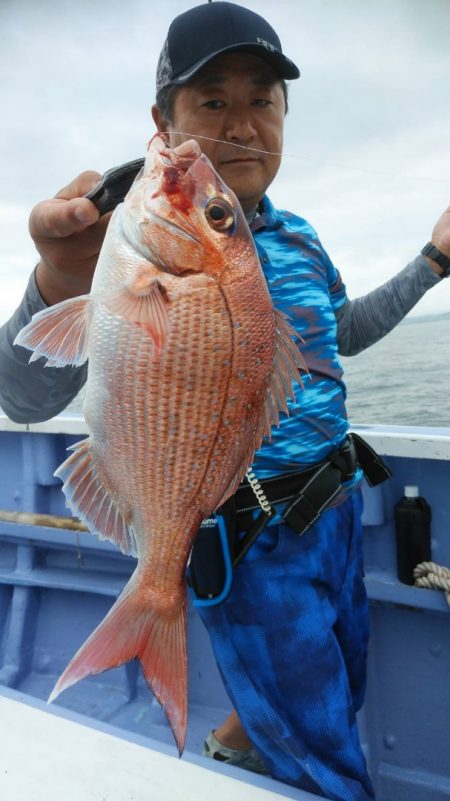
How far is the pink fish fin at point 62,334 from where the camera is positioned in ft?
3.69

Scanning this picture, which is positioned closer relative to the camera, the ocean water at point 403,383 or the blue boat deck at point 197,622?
the blue boat deck at point 197,622

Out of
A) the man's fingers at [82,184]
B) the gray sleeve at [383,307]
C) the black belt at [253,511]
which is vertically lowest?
the black belt at [253,511]

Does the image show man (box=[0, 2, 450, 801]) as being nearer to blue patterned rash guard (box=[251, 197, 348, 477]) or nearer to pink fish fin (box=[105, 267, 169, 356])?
blue patterned rash guard (box=[251, 197, 348, 477])

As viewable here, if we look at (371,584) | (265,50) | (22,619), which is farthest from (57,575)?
(265,50)

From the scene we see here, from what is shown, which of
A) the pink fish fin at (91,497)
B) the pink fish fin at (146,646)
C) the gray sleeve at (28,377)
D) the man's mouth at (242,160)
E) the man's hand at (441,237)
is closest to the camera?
the pink fish fin at (146,646)

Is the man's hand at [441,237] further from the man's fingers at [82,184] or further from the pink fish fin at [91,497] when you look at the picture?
the pink fish fin at [91,497]

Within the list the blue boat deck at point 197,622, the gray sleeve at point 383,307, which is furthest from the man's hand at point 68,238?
the blue boat deck at point 197,622

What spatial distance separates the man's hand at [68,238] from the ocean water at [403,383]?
389 centimetres

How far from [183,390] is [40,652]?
8.39 ft

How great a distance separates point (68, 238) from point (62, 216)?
132 mm

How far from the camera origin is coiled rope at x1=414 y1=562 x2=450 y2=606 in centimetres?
219

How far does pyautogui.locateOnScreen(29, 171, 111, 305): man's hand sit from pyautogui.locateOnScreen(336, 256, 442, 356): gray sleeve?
1168 mm

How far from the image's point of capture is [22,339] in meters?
1.12

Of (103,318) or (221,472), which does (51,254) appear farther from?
(221,472)
